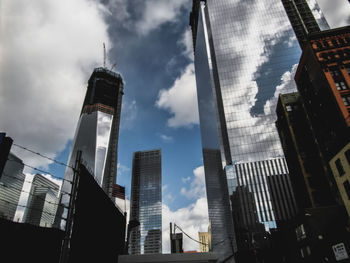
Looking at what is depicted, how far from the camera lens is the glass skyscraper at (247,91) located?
86.2 m

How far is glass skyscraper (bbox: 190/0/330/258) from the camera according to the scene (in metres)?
86.2

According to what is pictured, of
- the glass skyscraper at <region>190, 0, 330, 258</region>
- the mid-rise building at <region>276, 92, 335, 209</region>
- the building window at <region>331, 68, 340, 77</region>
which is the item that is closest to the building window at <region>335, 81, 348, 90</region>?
the building window at <region>331, 68, 340, 77</region>

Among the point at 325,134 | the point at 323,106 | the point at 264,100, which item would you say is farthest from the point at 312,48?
the point at 264,100

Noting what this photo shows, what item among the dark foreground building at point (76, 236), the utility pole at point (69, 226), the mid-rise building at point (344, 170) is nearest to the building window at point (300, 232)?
A: the mid-rise building at point (344, 170)

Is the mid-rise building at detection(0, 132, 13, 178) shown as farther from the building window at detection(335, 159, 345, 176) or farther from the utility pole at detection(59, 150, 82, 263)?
the building window at detection(335, 159, 345, 176)

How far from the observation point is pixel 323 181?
62.2 meters

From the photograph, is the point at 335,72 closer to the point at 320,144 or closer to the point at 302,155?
the point at 320,144

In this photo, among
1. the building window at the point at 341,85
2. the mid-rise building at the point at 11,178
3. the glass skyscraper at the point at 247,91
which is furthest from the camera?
the glass skyscraper at the point at 247,91

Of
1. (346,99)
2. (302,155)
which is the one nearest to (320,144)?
(302,155)

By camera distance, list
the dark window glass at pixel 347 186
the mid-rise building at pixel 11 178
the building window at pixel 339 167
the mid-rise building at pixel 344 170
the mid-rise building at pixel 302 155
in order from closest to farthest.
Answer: the mid-rise building at pixel 11 178 → the mid-rise building at pixel 344 170 → the dark window glass at pixel 347 186 → the building window at pixel 339 167 → the mid-rise building at pixel 302 155

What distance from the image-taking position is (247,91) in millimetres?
101438

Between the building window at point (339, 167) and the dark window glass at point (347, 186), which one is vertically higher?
the building window at point (339, 167)

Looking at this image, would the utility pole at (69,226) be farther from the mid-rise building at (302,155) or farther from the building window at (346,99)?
the mid-rise building at (302,155)

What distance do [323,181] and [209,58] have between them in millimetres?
77991
